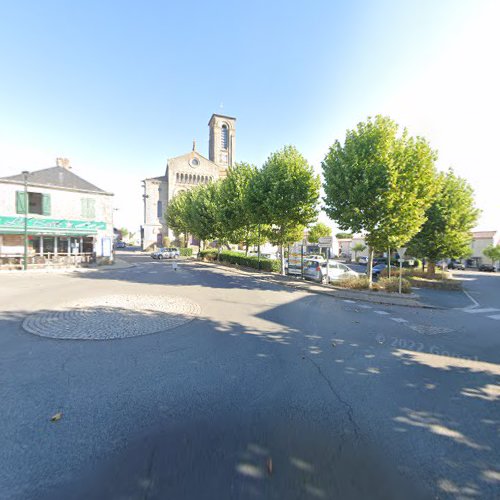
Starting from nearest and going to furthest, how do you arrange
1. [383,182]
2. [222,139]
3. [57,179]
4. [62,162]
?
[383,182] → [57,179] → [62,162] → [222,139]

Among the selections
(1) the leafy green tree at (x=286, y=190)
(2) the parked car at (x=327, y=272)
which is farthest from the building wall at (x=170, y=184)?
(2) the parked car at (x=327, y=272)

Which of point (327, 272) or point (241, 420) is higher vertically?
point (327, 272)

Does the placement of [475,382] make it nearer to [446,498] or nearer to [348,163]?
[446,498]

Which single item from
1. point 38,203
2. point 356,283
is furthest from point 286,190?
point 38,203

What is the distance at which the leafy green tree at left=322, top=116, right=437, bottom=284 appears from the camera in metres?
10.9

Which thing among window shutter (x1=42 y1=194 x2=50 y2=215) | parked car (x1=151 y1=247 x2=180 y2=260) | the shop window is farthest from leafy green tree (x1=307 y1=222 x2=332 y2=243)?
the shop window

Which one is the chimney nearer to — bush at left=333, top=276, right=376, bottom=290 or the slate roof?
the slate roof

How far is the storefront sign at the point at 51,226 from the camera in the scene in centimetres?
1858

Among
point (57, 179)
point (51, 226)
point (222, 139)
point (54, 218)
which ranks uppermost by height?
point (222, 139)

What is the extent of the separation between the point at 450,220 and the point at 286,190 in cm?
1075

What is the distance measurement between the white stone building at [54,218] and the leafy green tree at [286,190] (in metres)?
15.8

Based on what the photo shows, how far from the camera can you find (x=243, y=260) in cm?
2266

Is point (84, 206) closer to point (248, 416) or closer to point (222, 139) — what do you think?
point (248, 416)

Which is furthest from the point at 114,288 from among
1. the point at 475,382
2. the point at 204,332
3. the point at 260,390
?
the point at 475,382
